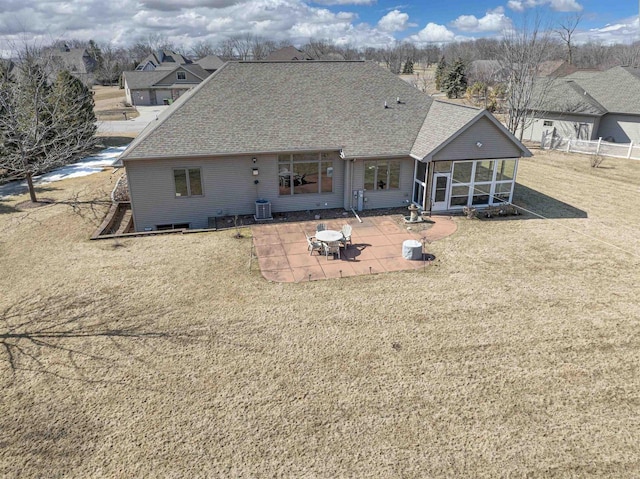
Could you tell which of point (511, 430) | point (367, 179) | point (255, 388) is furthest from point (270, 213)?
point (511, 430)

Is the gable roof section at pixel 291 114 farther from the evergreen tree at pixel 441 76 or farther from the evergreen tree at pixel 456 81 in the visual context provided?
the evergreen tree at pixel 441 76

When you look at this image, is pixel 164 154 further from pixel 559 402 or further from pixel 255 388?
pixel 559 402

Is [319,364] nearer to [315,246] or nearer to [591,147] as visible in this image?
[315,246]

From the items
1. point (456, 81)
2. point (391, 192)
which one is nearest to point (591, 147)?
point (391, 192)

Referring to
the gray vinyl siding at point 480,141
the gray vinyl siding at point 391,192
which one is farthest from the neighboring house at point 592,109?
the gray vinyl siding at point 391,192

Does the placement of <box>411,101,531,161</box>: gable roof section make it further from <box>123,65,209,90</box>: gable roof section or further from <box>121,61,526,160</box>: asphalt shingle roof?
<box>123,65,209,90</box>: gable roof section

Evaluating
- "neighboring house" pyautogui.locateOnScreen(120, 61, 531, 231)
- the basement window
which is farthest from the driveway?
the basement window
